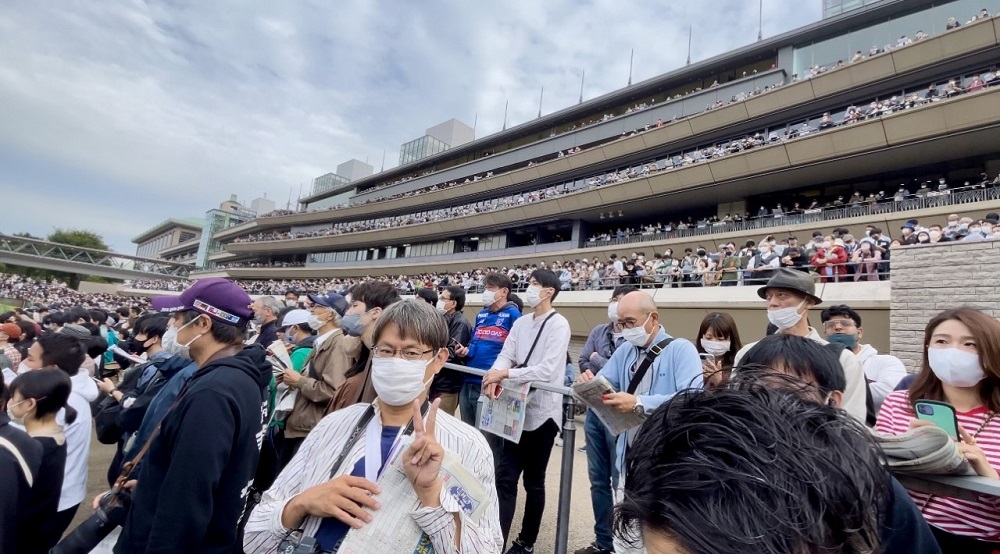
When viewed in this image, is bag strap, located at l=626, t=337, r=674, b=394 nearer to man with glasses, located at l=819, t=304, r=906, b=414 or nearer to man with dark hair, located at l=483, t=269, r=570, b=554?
man with dark hair, located at l=483, t=269, r=570, b=554

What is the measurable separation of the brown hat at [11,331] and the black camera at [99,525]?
621 cm

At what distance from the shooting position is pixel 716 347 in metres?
4.19

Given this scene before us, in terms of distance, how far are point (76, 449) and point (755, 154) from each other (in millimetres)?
23847

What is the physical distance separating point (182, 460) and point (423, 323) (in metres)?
1.05

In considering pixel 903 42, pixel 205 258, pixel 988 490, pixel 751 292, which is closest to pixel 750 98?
pixel 903 42

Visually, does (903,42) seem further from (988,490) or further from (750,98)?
(988,490)

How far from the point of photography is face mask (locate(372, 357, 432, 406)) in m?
1.78

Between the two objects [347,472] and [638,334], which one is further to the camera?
[638,334]

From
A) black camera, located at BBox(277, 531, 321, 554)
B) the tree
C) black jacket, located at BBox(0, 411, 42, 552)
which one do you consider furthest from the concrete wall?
the tree

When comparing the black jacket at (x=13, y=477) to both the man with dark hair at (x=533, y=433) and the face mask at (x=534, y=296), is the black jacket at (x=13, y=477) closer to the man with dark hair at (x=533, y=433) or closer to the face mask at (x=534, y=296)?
the man with dark hair at (x=533, y=433)

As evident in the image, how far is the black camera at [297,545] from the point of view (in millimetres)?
1367

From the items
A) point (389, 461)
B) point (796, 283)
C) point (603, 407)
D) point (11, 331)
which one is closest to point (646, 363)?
point (603, 407)

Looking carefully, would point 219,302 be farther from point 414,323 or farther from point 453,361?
point 453,361

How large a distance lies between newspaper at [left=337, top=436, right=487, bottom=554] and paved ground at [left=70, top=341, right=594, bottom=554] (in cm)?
157
